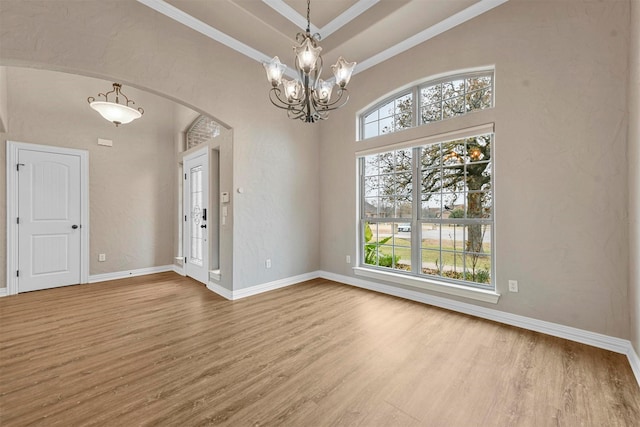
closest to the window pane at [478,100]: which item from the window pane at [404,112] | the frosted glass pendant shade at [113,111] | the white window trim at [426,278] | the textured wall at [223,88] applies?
the white window trim at [426,278]

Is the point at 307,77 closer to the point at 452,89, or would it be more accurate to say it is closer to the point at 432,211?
the point at 452,89

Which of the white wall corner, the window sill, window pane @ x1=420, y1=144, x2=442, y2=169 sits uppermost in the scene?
window pane @ x1=420, y1=144, x2=442, y2=169

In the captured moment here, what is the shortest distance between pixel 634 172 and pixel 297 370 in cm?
310

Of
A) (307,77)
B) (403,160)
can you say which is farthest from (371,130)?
(307,77)

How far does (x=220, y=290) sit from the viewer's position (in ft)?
12.6

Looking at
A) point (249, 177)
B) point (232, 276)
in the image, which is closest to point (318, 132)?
point (249, 177)

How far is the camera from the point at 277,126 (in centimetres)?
412

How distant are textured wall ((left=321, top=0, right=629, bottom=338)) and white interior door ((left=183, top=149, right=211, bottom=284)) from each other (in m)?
3.87

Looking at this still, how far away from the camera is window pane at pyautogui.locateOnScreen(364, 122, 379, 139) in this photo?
4.11 meters

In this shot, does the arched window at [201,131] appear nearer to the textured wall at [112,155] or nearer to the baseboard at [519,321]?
the textured wall at [112,155]

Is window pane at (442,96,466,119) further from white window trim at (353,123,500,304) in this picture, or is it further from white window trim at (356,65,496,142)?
white window trim at (353,123,500,304)

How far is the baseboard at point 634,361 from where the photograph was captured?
6.13 feet

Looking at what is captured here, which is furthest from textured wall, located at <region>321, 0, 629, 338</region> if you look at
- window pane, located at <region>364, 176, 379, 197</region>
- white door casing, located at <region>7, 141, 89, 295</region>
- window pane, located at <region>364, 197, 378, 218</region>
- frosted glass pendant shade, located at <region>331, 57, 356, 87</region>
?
white door casing, located at <region>7, 141, 89, 295</region>

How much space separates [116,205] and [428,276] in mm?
5713
